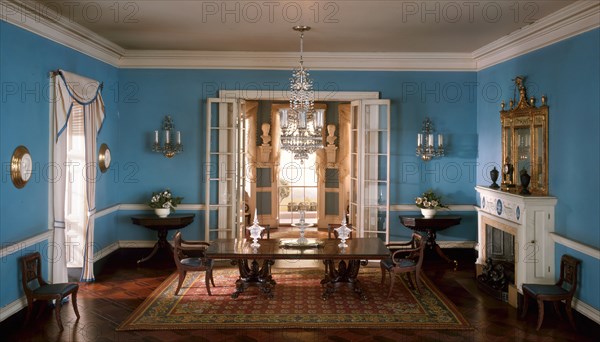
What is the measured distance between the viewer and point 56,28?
539 cm

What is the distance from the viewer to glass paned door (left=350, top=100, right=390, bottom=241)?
731 cm

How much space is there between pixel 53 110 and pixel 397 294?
4.30 meters

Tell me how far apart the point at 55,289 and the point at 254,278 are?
2.05 meters

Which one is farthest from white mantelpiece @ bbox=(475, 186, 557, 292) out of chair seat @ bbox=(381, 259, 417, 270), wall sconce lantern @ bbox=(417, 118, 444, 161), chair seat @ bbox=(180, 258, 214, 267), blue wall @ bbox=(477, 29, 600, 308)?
chair seat @ bbox=(180, 258, 214, 267)

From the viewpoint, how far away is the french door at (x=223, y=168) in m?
7.30

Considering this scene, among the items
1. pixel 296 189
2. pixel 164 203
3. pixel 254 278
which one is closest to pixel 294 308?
pixel 254 278

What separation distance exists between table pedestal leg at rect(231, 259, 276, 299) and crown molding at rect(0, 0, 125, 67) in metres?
3.18

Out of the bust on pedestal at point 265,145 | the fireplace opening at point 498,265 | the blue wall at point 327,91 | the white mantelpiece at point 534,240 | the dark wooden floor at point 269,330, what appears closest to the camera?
the dark wooden floor at point 269,330

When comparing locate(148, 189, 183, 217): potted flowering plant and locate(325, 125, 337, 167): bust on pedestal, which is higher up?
locate(325, 125, 337, 167): bust on pedestal

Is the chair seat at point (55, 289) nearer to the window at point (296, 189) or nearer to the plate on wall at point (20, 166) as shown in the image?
the plate on wall at point (20, 166)

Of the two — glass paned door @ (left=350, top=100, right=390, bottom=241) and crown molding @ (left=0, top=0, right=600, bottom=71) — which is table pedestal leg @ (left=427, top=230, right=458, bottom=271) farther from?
crown molding @ (left=0, top=0, right=600, bottom=71)

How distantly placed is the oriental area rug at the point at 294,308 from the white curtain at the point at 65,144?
990 millimetres

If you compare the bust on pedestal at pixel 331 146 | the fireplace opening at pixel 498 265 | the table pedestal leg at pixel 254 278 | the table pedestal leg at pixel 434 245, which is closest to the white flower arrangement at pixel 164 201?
the table pedestal leg at pixel 254 278

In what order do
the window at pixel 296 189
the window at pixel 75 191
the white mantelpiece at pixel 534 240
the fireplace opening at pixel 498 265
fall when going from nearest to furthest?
the white mantelpiece at pixel 534 240, the fireplace opening at pixel 498 265, the window at pixel 75 191, the window at pixel 296 189
